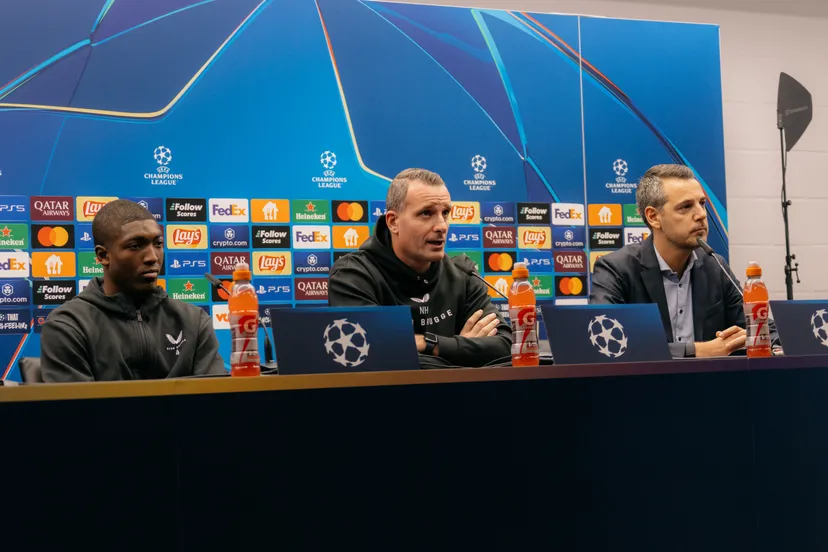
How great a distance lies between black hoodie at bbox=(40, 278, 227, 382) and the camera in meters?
2.34

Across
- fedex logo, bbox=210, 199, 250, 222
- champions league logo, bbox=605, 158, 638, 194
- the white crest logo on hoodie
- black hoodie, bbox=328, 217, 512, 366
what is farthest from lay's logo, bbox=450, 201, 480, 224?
the white crest logo on hoodie

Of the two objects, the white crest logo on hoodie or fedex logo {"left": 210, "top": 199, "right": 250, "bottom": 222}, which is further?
fedex logo {"left": 210, "top": 199, "right": 250, "bottom": 222}

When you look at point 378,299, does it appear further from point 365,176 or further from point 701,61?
point 701,61

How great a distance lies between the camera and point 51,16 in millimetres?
3518

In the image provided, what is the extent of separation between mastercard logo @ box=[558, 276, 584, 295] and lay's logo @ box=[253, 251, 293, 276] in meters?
1.23

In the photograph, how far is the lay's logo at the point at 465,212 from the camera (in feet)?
13.0

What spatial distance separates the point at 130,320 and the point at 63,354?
0.22 m

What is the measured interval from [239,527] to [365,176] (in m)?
2.55

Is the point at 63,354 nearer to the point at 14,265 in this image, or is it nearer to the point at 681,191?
the point at 14,265

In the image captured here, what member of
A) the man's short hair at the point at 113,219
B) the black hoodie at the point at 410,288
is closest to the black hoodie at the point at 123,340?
the man's short hair at the point at 113,219

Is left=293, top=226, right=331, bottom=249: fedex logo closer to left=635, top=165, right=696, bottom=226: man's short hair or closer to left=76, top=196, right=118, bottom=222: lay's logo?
left=76, top=196, right=118, bottom=222: lay's logo

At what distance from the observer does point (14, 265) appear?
342cm

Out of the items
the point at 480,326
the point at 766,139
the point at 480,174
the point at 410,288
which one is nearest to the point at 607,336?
the point at 480,326

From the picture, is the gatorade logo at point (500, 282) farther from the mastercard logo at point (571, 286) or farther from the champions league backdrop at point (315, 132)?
the mastercard logo at point (571, 286)
